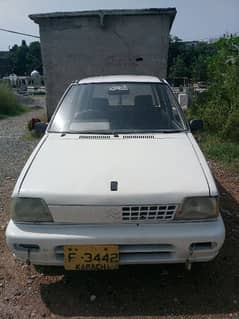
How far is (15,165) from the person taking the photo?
21.1 ft

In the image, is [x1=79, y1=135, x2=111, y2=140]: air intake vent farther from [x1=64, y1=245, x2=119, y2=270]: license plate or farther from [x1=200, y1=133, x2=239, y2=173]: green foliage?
[x1=200, y1=133, x2=239, y2=173]: green foliage

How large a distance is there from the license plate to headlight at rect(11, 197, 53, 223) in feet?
0.91

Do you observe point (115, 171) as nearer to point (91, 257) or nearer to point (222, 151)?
point (91, 257)

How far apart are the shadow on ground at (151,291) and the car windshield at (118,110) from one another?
4.41 feet

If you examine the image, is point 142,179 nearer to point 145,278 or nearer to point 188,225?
point 188,225

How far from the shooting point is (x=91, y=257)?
2412 millimetres

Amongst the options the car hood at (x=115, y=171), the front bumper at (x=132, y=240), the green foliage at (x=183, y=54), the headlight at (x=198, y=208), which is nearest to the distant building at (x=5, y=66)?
the green foliage at (x=183, y=54)

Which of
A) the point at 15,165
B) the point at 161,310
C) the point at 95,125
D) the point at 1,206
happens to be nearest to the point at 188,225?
the point at 161,310

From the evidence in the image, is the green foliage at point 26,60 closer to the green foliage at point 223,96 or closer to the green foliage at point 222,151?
the green foliage at point 223,96

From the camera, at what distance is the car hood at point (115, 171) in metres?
2.43

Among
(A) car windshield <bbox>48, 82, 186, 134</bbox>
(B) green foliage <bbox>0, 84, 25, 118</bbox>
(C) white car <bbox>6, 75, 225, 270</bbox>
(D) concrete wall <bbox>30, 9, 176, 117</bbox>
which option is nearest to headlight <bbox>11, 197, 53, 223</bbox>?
(C) white car <bbox>6, 75, 225, 270</bbox>

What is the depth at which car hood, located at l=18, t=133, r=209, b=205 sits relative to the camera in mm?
2430

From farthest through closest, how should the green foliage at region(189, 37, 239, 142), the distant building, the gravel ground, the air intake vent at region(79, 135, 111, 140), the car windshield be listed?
the distant building, the green foliage at region(189, 37, 239, 142), the gravel ground, the car windshield, the air intake vent at region(79, 135, 111, 140)

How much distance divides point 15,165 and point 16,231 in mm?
4149
